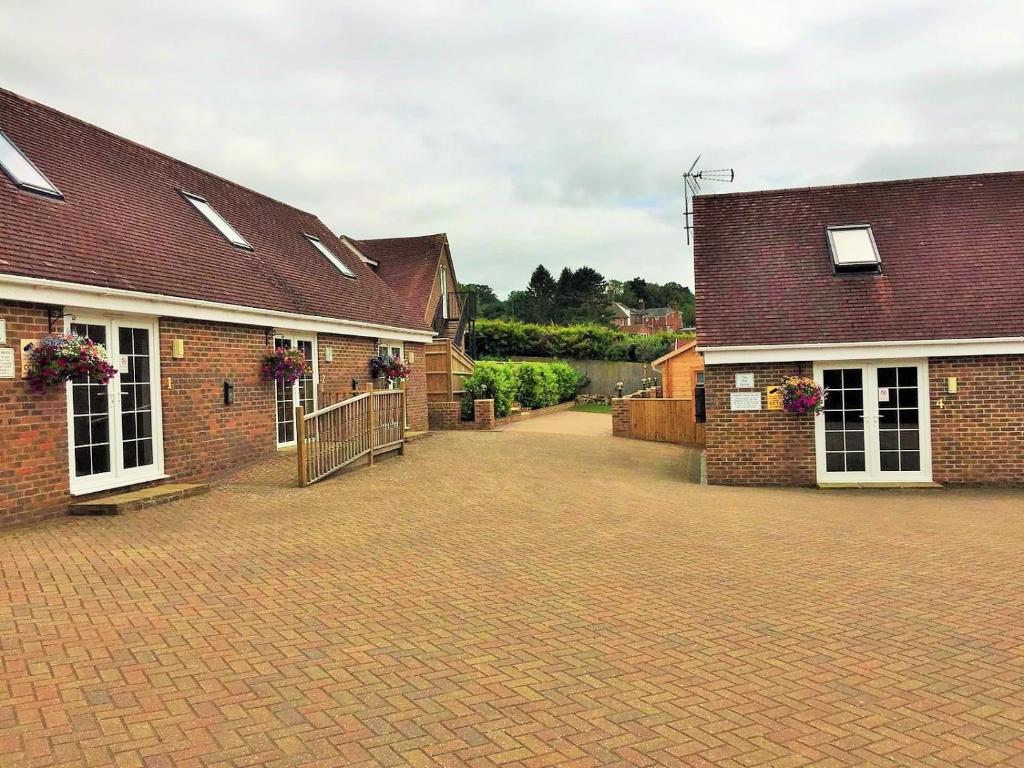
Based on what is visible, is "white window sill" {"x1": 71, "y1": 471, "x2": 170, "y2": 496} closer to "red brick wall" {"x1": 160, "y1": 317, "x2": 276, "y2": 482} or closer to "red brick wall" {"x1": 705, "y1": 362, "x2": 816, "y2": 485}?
"red brick wall" {"x1": 160, "y1": 317, "x2": 276, "y2": 482}

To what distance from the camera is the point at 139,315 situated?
419 inches

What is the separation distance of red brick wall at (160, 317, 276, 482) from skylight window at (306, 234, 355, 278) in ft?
20.2

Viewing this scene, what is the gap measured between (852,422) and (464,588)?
1013 centimetres

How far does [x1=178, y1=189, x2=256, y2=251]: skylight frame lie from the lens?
1479 cm

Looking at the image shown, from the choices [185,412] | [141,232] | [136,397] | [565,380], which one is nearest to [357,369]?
[185,412]

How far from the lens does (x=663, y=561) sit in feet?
24.8

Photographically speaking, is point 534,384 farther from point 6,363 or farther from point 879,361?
point 6,363

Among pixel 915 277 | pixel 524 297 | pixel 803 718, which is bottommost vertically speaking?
pixel 803 718

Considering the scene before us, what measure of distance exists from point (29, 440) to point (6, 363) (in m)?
0.89

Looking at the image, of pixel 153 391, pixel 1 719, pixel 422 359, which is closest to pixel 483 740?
pixel 1 719

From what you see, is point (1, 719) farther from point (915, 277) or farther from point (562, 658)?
point (915, 277)

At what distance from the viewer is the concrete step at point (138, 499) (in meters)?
9.24

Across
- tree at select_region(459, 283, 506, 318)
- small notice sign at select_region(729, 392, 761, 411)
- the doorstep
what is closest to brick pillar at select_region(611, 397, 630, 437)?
small notice sign at select_region(729, 392, 761, 411)

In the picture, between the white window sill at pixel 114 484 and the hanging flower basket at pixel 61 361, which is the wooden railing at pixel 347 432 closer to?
the white window sill at pixel 114 484
